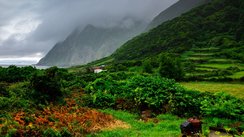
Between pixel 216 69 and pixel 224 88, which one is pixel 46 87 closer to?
pixel 224 88

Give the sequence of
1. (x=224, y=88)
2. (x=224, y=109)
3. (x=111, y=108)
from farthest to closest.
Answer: (x=224, y=88), (x=111, y=108), (x=224, y=109)

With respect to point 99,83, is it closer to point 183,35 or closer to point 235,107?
point 235,107

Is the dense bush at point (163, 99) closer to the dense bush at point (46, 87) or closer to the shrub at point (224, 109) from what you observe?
the shrub at point (224, 109)

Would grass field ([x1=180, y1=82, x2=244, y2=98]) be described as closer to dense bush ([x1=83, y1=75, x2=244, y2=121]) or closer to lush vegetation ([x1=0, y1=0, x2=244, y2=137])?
lush vegetation ([x1=0, y1=0, x2=244, y2=137])

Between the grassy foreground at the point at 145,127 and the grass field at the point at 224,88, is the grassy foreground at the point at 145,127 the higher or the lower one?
the higher one

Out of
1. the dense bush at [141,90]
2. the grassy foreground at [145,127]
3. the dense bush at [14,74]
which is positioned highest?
the dense bush at [14,74]

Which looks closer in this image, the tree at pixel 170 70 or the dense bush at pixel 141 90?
the dense bush at pixel 141 90

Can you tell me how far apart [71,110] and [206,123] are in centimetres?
981

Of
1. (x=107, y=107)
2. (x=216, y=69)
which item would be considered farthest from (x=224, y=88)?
(x=107, y=107)

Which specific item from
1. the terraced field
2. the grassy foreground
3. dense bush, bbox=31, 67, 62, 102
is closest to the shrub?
the grassy foreground

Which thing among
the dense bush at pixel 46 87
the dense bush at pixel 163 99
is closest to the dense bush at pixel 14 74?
the dense bush at pixel 163 99

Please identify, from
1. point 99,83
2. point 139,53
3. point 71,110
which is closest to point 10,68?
point 99,83

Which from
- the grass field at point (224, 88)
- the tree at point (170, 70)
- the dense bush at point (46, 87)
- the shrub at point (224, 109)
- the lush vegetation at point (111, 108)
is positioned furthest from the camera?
the tree at point (170, 70)

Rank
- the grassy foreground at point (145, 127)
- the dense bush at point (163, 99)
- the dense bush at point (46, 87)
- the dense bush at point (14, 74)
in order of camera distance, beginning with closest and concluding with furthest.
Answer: the grassy foreground at point (145, 127), the dense bush at point (163, 99), the dense bush at point (46, 87), the dense bush at point (14, 74)
